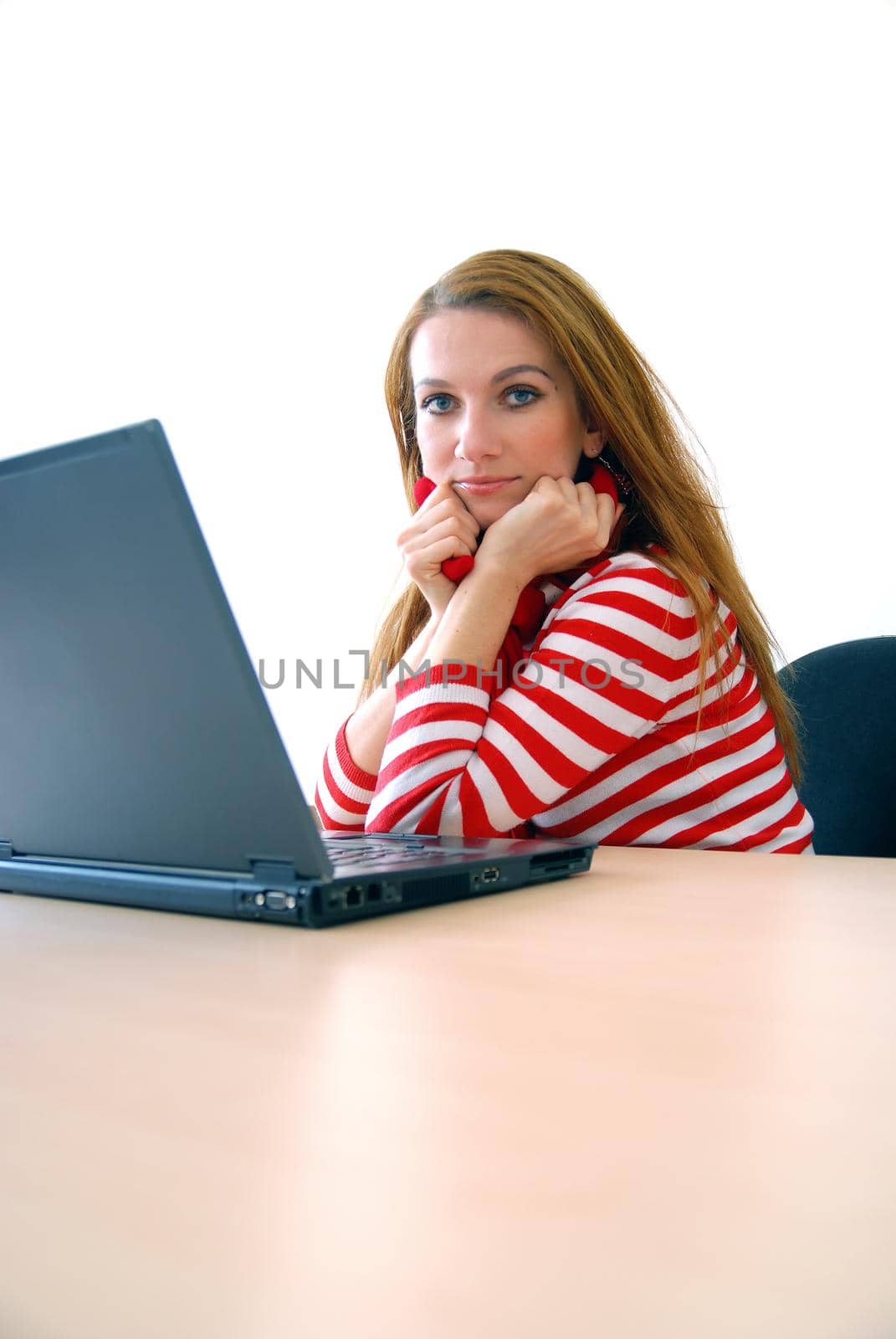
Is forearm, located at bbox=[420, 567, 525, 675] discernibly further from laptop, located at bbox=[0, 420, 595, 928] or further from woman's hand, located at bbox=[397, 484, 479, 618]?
laptop, located at bbox=[0, 420, 595, 928]

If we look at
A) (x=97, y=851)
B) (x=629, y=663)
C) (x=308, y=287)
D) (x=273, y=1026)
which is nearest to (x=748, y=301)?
(x=308, y=287)

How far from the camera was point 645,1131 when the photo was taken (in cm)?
27

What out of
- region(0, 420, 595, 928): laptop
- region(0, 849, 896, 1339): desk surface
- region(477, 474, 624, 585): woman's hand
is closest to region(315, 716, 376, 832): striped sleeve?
region(477, 474, 624, 585): woman's hand

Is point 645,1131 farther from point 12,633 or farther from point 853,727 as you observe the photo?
point 853,727

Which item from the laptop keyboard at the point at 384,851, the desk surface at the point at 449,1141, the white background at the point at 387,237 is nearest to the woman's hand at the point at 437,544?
the laptop keyboard at the point at 384,851

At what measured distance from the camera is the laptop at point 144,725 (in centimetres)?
49

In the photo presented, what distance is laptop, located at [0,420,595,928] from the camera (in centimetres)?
49

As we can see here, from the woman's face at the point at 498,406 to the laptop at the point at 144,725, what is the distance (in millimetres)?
698

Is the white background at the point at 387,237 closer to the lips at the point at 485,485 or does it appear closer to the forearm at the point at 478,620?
the lips at the point at 485,485

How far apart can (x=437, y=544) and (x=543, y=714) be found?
29 cm

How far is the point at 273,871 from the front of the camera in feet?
1.80

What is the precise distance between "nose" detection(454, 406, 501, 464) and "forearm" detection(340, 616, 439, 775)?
0.64 feet

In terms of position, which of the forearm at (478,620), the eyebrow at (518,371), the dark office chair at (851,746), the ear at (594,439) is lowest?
the dark office chair at (851,746)

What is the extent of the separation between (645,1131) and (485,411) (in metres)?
1.07
